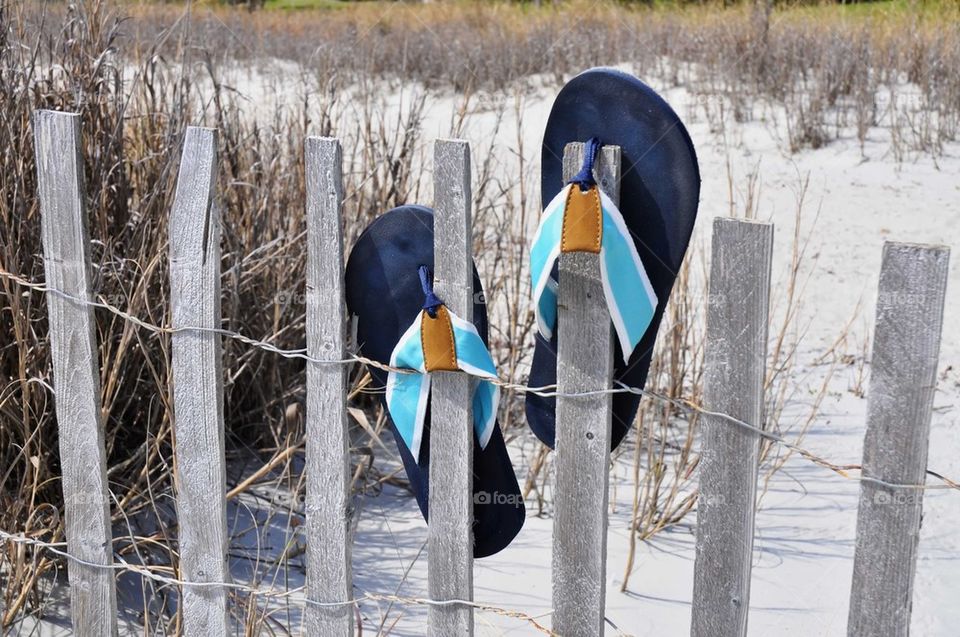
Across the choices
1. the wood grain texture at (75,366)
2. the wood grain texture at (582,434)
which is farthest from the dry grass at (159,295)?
the wood grain texture at (582,434)

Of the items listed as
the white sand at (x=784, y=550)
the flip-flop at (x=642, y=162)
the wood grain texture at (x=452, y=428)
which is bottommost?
the white sand at (x=784, y=550)

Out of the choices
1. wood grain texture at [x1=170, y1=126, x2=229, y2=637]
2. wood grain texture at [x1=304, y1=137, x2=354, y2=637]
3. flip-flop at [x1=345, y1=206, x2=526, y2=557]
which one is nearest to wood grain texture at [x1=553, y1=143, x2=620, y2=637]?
flip-flop at [x1=345, y1=206, x2=526, y2=557]

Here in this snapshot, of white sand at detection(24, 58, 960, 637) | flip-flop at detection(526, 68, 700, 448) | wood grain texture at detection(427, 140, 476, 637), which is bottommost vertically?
white sand at detection(24, 58, 960, 637)

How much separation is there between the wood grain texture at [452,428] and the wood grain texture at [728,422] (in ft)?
1.01

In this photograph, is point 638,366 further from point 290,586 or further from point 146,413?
point 146,413

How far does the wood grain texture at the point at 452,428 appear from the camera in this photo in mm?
1261

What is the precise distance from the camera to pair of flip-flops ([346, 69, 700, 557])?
4.10 feet

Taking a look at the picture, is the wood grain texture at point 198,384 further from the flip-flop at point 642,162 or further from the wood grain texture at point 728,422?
the wood grain texture at point 728,422

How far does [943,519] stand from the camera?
7.72ft

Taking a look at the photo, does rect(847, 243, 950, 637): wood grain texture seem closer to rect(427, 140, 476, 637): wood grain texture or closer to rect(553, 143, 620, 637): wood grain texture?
rect(553, 143, 620, 637): wood grain texture

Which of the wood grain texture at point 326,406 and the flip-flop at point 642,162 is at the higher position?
the flip-flop at point 642,162

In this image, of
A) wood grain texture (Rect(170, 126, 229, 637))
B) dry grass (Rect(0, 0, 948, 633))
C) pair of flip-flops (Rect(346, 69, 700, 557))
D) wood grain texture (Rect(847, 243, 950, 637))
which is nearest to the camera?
wood grain texture (Rect(847, 243, 950, 637))

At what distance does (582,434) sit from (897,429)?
0.38 m

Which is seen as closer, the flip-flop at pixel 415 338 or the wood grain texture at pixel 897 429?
the wood grain texture at pixel 897 429
